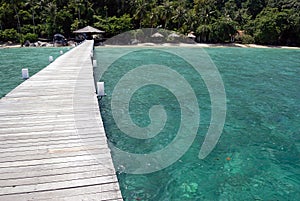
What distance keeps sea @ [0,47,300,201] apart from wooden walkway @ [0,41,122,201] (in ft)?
5.16

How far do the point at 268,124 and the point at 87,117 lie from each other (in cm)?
656

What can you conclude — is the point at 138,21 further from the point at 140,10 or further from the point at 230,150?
the point at 230,150

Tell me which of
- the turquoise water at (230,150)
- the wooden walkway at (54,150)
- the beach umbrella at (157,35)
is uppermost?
the beach umbrella at (157,35)

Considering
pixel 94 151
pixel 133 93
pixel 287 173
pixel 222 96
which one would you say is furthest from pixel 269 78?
pixel 94 151

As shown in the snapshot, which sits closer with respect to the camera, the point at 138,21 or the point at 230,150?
the point at 230,150

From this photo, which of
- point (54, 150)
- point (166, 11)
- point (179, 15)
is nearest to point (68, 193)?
point (54, 150)

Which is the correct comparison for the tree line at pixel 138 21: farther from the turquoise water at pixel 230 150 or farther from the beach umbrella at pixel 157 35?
the turquoise water at pixel 230 150

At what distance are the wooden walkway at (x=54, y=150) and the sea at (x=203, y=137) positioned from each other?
1.57 metres

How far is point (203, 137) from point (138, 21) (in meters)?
37.6

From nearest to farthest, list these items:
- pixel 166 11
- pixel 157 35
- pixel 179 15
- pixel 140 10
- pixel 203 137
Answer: pixel 203 137 < pixel 157 35 < pixel 140 10 < pixel 166 11 < pixel 179 15

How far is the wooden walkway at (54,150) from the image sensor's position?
9.94 ft

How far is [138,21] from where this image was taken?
138 ft

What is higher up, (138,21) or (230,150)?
(138,21)

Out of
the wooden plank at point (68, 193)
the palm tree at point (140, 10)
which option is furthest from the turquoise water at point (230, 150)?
the palm tree at point (140, 10)
